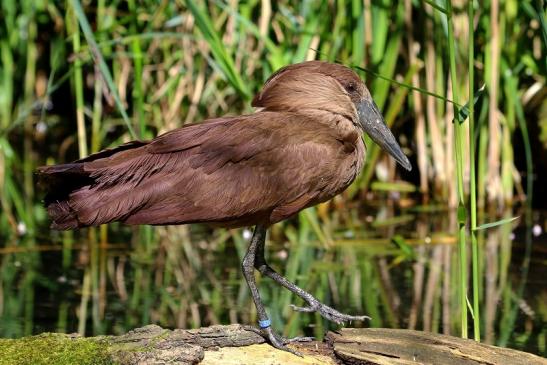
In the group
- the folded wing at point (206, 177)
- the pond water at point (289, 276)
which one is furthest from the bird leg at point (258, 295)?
the pond water at point (289, 276)

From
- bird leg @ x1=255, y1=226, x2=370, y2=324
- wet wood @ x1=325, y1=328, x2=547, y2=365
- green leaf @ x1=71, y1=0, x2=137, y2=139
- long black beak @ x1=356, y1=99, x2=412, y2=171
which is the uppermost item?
green leaf @ x1=71, y1=0, x2=137, y2=139

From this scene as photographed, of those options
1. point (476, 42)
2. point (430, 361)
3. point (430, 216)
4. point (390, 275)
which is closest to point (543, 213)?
point (430, 216)

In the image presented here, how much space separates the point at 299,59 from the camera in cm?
649

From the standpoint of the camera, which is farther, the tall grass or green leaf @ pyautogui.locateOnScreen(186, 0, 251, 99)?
the tall grass

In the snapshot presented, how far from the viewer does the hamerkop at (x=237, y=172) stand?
4.04 meters

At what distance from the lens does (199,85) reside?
7691 millimetres

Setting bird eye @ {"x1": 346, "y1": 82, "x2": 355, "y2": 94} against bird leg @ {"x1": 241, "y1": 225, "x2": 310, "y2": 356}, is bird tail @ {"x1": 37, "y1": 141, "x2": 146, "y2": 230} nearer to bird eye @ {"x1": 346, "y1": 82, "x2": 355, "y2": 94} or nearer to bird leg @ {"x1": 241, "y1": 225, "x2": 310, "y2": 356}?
bird leg @ {"x1": 241, "y1": 225, "x2": 310, "y2": 356}

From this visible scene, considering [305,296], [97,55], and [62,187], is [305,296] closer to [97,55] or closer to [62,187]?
[62,187]

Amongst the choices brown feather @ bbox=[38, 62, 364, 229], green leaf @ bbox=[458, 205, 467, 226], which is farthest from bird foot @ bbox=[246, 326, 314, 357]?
green leaf @ bbox=[458, 205, 467, 226]

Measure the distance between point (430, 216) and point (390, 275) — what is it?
159 cm

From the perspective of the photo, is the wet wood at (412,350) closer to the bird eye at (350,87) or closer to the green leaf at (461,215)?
the green leaf at (461,215)

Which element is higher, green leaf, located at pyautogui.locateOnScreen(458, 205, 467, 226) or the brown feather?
the brown feather

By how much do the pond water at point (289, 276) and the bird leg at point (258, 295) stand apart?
0.80m

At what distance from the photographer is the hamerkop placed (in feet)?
13.3
